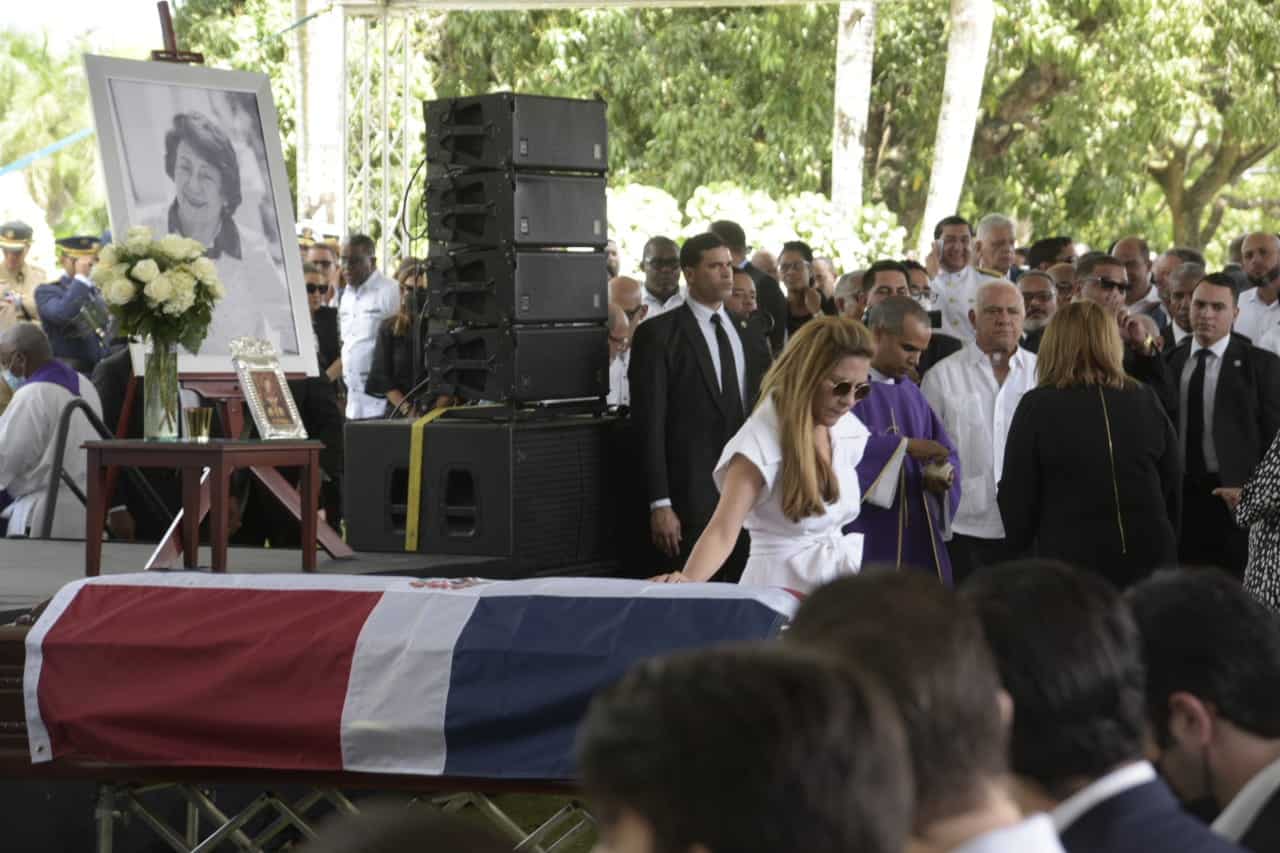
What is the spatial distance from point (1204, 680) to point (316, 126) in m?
14.9

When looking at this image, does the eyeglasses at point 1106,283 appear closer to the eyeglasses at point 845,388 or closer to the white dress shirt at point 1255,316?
the white dress shirt at point 1255,316

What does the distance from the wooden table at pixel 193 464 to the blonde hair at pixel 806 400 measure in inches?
66.3

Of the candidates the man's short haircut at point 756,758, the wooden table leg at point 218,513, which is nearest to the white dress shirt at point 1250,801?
the man's short haircut at point 756,758

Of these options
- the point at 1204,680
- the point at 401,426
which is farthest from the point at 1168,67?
the point at 1204,680

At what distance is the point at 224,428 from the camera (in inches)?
271

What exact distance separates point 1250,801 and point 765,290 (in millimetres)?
7834

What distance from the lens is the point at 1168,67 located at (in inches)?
814

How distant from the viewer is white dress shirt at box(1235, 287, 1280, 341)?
9.08 meters

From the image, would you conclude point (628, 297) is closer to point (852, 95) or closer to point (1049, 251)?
point (1049, 251)

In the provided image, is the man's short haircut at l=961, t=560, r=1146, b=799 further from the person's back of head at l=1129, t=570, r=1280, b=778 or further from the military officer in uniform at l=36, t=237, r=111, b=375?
the military officer in uniform at l=36, t=237, r=111, b=375

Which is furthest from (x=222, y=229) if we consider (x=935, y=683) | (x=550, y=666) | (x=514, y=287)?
(x=935, y=683)

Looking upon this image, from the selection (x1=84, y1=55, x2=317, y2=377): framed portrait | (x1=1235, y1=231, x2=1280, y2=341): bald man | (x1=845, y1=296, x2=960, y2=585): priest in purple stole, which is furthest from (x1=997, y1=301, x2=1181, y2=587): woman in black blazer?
(x1=1235, y1=231, x2=1280, y2=341): bald man

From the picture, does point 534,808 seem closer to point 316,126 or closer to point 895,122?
point 316,126

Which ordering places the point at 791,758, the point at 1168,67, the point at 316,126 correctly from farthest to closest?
the point at 1168,67, the point at 316,126, the point at 791,758
